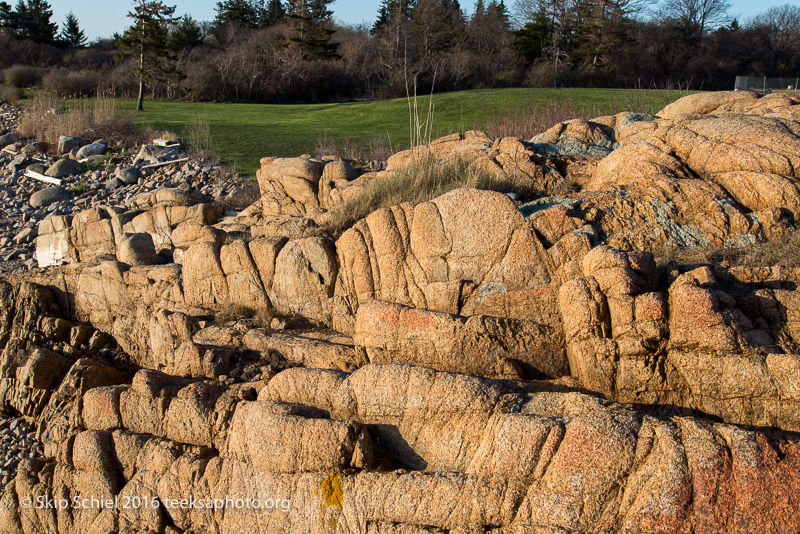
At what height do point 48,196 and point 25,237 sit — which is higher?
point 48,196

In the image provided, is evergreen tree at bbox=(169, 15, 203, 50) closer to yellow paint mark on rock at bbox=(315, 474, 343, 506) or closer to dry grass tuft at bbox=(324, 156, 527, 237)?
dry grass tuft at bbox=(324, 156, 527, 237)

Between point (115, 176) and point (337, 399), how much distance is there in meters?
13.4

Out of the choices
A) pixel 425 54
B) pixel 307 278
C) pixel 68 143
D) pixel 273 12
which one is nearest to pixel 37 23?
pixel 273 12

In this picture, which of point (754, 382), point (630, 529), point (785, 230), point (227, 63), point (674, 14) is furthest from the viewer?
point (674, 14)

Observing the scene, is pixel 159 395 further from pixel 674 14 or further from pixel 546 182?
pixel 674 14

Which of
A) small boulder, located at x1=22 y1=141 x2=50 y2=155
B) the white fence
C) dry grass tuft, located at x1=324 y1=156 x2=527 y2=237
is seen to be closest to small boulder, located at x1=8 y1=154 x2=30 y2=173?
small boulder, located at x1=22 y1=141 x2=50 y2=155

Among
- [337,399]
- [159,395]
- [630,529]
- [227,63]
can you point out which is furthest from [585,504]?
[227,63]

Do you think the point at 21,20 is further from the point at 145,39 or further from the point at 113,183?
the point at 113,183

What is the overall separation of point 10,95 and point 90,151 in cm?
1137

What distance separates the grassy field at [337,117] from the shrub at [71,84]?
2.84 m

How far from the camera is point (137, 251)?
370 inches

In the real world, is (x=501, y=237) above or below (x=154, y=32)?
below

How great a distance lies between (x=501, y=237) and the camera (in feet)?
20.6

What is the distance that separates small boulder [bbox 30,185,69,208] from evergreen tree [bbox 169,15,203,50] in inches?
830
